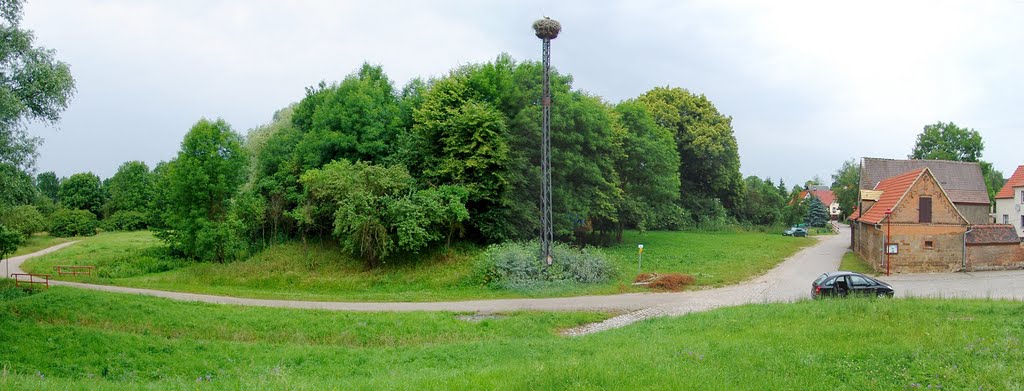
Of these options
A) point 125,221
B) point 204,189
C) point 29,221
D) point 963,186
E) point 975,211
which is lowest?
point 125,221

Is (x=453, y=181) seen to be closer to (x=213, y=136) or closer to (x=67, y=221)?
(x=213, y=136)

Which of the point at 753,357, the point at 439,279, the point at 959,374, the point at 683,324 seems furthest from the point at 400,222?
the point at 959,374

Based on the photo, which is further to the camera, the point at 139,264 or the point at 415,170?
the point at 139,264

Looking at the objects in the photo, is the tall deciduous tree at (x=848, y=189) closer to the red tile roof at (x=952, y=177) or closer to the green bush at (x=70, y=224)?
the red tile roof at (x=952, y=177)

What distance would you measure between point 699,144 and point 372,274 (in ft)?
130

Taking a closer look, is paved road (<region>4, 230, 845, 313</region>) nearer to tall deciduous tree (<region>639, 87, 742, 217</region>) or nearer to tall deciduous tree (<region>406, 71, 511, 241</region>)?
tall deciduous tree (<region>406, 71, 511, 241</region>)

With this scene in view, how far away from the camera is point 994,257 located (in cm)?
3034

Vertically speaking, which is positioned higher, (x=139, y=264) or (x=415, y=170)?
(x=415, y=170)

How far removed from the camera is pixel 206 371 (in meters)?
13.1

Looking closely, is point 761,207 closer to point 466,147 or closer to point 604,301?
point 466,147

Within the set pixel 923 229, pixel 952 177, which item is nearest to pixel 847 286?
pixel 923 229

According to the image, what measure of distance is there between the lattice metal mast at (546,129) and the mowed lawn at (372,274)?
2586 mm

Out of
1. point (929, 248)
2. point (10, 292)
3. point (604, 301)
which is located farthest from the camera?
point (929, 248)

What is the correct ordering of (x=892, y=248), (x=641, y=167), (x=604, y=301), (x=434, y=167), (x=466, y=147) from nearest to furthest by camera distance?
(x=604, y=301)
(x=892, y=248)
(x=466, y=147)
(x=434, y=167)
(x=641, y=167)
